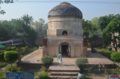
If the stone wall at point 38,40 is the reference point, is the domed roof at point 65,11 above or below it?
above

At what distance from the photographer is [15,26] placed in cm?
2653

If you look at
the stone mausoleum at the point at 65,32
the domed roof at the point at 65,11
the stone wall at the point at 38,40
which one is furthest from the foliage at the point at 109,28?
the stone wall at the point at 38,40

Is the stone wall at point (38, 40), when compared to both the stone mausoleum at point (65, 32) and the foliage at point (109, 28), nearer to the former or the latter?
the stone mausoleum at point (65, 32)

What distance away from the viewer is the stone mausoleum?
11.9m

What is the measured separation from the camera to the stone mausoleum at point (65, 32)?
11914 millimetres

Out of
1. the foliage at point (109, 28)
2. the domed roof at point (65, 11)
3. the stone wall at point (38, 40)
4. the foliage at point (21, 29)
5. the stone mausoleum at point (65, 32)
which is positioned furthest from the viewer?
the stone wall at point (38, 40)

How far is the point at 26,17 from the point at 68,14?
19.7m

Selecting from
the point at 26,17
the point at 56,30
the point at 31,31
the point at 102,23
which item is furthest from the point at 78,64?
the point at 26,17

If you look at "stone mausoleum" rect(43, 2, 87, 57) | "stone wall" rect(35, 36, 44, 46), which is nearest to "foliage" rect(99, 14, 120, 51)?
"stone mausoleum" rect(43, 2, 87, 57)

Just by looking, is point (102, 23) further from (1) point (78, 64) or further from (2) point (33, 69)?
(2) point (33, 69)

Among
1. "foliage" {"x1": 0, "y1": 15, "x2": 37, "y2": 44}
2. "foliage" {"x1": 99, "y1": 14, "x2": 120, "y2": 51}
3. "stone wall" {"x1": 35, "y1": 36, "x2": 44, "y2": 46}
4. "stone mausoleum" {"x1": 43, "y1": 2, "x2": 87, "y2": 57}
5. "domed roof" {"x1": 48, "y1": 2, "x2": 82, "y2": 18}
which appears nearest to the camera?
"stone mausoleum" {"x1": 43, "y1": 2, "x2": 87, "y2": 57}

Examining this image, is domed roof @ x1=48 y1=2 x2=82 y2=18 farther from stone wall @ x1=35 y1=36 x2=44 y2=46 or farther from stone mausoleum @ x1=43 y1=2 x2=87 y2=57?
stone wall @ x1=35 y1=36 x2=44 y2=46

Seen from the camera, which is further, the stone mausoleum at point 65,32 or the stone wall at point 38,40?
→ the stone wall at point 38,40

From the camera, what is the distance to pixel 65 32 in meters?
14.2
